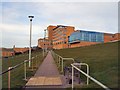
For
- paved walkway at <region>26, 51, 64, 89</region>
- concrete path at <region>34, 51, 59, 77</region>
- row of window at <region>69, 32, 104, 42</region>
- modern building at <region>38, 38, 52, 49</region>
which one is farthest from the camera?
row of window at <region>69, 32, 104, 42</region>

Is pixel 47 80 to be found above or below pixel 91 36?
below

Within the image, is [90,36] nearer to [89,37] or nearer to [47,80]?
[89,37]

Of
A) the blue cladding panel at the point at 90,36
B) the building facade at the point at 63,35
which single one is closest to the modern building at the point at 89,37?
the blue cladding panel at the point at 90,36

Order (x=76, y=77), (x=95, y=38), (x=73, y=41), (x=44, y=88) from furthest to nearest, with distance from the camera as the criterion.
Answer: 1. (x=73, y=41)
2. (x=95, y=38)
3. (x=76, y=77)
4. (x=44, y=88)

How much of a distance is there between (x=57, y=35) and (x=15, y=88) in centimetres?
11749

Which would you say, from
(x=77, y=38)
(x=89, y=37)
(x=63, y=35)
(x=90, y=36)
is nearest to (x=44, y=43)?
(x=89, y=37)

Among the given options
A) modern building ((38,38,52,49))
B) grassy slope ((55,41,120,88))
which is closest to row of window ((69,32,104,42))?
modern building ((38,38,52,49))

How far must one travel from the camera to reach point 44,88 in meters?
8.84

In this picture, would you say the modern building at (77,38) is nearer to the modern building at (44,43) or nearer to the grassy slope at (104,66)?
the modern building at (44,43)

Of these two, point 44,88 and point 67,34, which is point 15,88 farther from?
point 67,34

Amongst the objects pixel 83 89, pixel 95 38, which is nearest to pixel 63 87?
pixel 83 89

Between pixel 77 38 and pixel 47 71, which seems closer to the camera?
pixel 47 71

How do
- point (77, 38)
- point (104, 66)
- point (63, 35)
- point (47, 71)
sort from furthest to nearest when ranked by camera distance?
point (63, 35), point (77, 38), point (47, 71), point (104, 66)

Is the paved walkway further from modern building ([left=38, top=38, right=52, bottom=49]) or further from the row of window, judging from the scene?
the row of window
